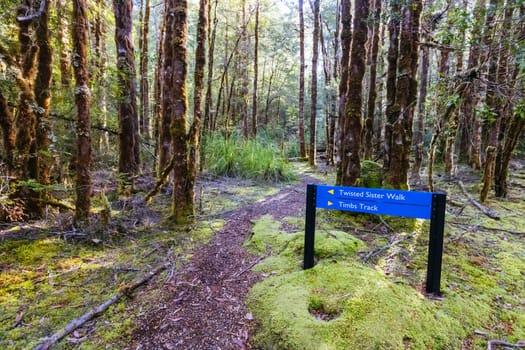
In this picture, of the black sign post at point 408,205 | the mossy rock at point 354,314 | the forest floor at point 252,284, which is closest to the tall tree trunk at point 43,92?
the forest floor at point 252,284

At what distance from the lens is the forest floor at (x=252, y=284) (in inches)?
84.0

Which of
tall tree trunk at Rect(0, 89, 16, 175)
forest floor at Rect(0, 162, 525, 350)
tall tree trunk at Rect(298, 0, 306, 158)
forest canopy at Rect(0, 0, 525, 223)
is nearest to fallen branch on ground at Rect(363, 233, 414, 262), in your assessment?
forest floor at Rect(0, 162, 525, 350)

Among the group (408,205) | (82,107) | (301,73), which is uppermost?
(301,73)

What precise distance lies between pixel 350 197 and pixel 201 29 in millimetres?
3909

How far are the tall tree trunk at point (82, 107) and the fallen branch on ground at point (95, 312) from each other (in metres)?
1.58

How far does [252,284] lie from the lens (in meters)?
2.89

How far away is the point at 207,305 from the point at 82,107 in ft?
9.56

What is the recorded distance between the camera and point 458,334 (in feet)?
6.97

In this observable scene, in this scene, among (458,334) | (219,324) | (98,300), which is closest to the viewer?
(458,334)

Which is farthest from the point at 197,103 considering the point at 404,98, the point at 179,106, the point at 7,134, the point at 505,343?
the point at 505,343

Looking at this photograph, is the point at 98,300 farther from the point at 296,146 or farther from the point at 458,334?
the point at 296,146

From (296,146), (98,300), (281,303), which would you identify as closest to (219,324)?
(281,303)

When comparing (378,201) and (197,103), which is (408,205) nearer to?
(378,201)

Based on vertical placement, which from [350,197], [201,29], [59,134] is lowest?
[350,197]
